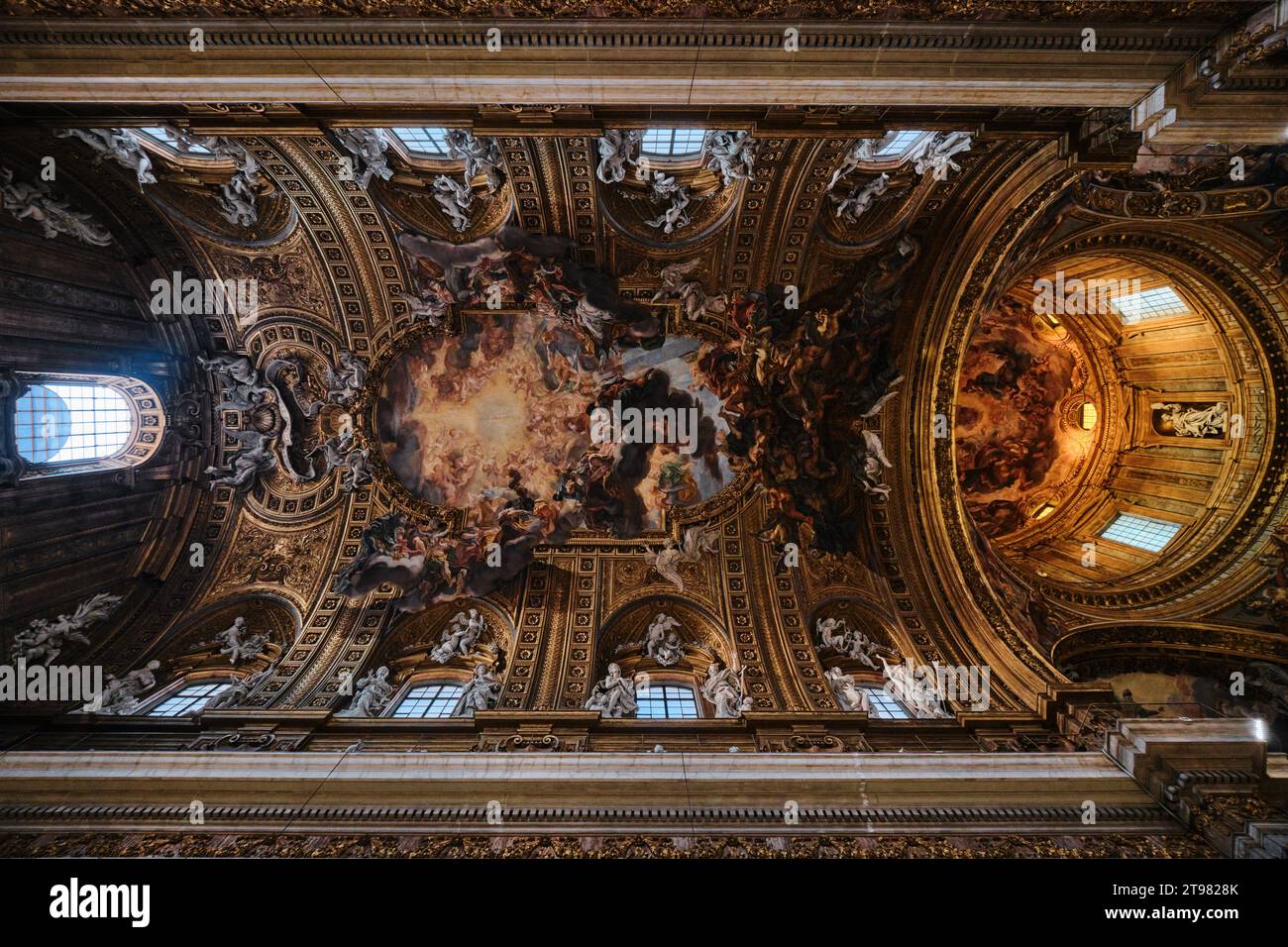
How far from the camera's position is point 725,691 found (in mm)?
10883

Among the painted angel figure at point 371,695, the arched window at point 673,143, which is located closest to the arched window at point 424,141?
the arched window at point 673,143

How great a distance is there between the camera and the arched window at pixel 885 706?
35.3 feet

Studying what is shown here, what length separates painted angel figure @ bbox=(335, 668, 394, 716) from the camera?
1071 cm

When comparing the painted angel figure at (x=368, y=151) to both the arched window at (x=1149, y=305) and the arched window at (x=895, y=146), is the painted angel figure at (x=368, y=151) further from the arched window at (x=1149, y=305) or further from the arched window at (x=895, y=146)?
the arched window at (x=1149, y=305)

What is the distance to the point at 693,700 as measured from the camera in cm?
1158

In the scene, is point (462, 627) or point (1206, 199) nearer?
point (1206, 199)

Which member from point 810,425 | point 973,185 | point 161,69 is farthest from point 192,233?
point 973,185

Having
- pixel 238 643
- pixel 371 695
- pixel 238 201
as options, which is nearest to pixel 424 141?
pixel 238 201

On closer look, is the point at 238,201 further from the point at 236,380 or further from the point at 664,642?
the point at 664,642

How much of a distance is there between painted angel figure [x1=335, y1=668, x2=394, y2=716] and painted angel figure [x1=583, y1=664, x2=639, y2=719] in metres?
3.88

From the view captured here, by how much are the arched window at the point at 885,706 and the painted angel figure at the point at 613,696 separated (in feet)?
14.3

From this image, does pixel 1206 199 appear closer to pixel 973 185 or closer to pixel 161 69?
pixel 973 185

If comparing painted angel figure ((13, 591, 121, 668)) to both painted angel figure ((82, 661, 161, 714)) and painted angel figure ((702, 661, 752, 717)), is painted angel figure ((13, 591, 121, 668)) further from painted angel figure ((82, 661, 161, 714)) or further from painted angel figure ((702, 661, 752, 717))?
painted angel figure ((702, 661, 752, 717))

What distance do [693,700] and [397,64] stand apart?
35.8 feet
